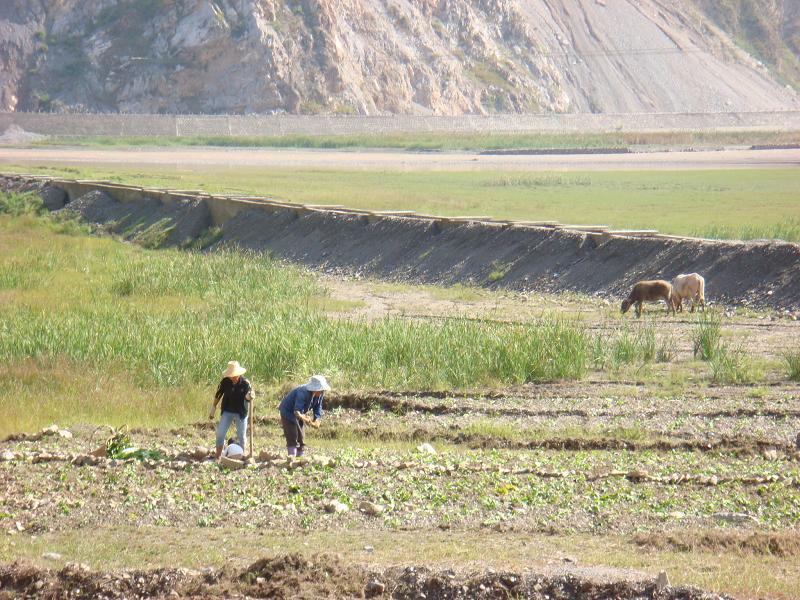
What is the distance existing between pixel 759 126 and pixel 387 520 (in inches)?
5204

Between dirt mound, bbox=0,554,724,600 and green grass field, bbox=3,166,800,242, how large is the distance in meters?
25.8

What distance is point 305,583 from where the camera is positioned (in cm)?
931

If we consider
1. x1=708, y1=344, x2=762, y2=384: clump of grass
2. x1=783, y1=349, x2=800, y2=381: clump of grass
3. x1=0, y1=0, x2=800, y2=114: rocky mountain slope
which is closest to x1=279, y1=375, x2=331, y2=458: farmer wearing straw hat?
x1=708, y1=344, x2=762, y2=384: clump of grass

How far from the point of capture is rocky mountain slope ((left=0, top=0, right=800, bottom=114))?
125 meters

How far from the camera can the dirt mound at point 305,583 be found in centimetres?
907

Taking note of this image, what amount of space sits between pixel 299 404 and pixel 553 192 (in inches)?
1711

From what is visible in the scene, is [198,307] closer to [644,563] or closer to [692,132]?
[644,563]

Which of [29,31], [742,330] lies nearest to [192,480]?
[742,330]

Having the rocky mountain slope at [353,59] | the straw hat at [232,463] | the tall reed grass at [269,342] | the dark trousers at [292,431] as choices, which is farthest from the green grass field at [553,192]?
the rocky mountain slope at [353,59]

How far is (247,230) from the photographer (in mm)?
44000

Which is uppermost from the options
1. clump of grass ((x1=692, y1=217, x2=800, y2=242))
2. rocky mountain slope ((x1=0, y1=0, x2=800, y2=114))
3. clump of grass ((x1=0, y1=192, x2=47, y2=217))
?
rocky mountain slope ((x1=0, y1=0, x2=800, y2=114))

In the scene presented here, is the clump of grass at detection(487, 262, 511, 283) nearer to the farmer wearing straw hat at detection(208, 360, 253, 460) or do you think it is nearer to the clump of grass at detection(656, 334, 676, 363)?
the clump of grass at detection(656, 334, 676, 363)

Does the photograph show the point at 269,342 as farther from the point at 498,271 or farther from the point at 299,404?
the point at 498,271

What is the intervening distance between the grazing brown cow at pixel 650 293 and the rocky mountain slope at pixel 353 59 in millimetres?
100117
